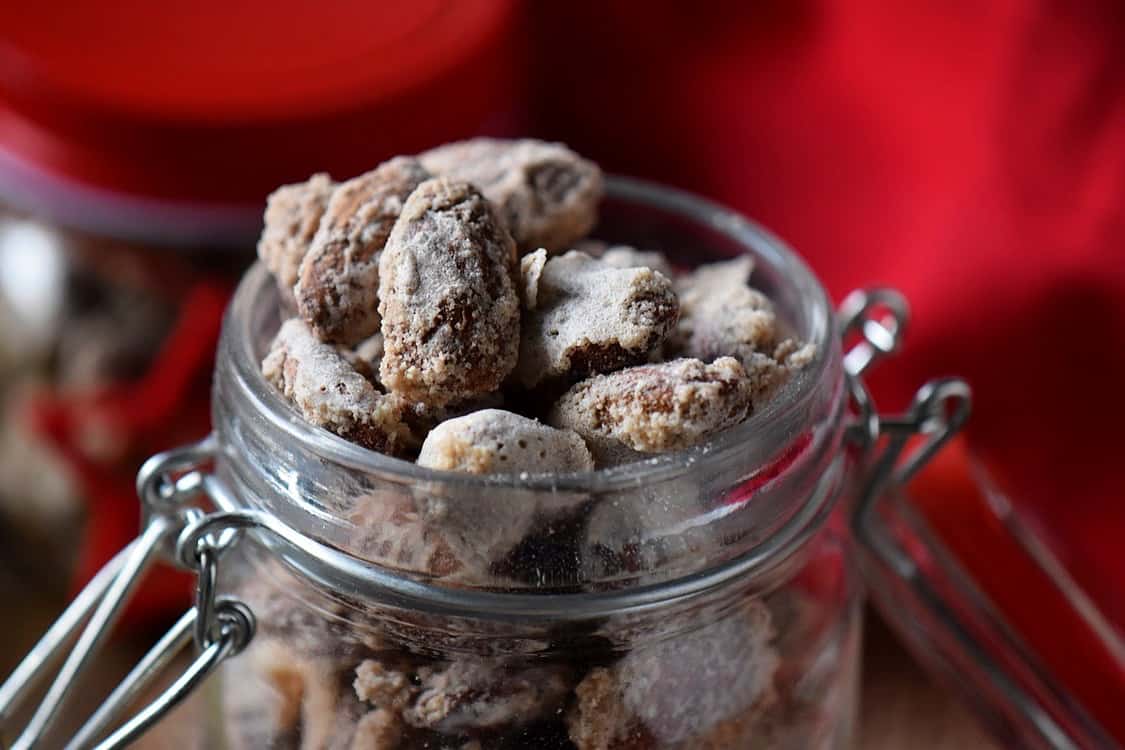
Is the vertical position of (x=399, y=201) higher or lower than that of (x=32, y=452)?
higher

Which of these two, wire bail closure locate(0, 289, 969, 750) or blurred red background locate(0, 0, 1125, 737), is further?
blurred red background locate(0, 0, 1125, 737)

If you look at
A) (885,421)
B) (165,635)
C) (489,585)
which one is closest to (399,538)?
(489,585)

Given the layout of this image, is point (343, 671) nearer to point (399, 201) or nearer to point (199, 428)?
point (399, 201)

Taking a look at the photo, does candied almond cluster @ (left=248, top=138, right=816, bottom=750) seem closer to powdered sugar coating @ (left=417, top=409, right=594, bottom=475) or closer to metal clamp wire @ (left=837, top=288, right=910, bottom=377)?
powdered sugar coating @ (left=417, top=409, right=594, bottom=475)

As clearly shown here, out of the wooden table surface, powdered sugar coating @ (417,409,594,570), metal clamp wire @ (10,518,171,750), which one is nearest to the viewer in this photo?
powdered sugar coating @ (417,409,594,570)

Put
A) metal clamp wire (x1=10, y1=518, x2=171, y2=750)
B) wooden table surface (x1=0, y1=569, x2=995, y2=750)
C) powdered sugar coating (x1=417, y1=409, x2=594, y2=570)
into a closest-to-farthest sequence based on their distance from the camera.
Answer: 1. powdered sugar coating (x1=417, y1=409, x2=594, y2=570)
2. metal clamp wire (x1=10, y1=518, x2=171, y2=750)
3. wooden table surface (x1=0, y1=569, x2=995, y2=750)

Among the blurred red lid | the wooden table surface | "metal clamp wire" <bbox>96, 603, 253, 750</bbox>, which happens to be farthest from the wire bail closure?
the blurred red lid

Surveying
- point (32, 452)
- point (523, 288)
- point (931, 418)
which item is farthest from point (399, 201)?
point (32, 452)

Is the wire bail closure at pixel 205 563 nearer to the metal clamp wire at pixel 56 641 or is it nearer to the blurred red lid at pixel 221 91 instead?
the metal clamp wire at pixel 56 641
